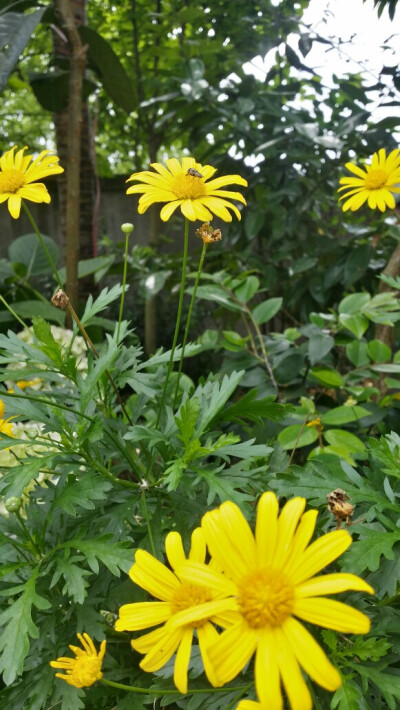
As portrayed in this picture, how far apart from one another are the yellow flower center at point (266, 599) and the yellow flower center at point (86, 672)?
14 cm

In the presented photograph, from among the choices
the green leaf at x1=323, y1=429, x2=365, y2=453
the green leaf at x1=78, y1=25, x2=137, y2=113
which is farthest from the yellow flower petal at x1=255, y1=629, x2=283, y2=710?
the green leaf at x1=78, y1=25, x2=137, y2=113

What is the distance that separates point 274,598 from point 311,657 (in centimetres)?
4

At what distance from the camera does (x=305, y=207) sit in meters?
2.05

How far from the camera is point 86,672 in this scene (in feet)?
1.31

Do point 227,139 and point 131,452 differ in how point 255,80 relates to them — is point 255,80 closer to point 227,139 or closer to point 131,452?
point 227,139

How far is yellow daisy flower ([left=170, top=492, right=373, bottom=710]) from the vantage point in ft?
0.96

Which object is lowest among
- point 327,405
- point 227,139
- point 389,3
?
point 327,405

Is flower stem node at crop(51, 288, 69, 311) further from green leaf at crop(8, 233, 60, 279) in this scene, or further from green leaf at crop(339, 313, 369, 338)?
green leaf at crop(8, 233, 60, 279)

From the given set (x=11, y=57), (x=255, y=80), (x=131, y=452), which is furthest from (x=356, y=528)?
(x=255, y=80)

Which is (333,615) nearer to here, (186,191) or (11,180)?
(186,191)

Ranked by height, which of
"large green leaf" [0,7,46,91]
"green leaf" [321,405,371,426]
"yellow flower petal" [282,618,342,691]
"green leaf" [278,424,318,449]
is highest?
"large green leaf" [0,7,46,91]

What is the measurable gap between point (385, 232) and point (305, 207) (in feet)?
1.15

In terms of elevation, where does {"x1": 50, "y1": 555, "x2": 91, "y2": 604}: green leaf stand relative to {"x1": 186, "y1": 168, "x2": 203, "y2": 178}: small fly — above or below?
below

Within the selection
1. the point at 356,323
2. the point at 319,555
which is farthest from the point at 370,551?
the point at 356,323
